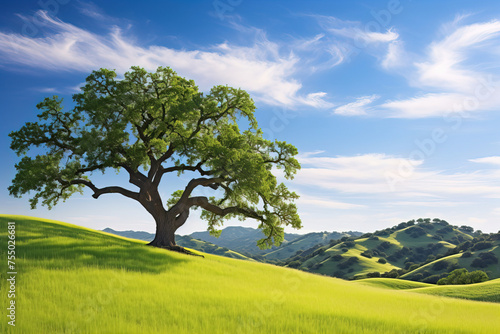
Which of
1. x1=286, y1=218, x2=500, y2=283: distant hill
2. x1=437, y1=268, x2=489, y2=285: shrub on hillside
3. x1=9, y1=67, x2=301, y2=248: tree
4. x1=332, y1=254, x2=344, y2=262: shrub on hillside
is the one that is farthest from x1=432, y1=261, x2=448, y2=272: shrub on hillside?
x1=9, y1=67, x2=301, y2=248: tree

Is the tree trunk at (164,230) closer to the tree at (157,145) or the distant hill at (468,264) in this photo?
the tree at (157,145)

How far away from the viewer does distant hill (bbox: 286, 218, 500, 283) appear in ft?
313

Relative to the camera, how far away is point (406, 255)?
460ft

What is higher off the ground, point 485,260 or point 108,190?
point 108,190

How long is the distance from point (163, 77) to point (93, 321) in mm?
24693

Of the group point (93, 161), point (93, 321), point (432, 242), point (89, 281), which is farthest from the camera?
point (432, 242)

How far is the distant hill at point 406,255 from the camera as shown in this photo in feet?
313

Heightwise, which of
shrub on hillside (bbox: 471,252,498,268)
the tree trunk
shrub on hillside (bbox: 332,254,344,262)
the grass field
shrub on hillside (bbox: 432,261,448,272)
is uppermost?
the tree trunk

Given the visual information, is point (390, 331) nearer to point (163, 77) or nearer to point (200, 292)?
point (200, 292)

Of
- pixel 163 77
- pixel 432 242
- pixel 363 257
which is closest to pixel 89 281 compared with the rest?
pixel 163 77

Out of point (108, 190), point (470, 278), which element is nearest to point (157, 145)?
point (108, 190)

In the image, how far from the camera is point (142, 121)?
30.5 metres

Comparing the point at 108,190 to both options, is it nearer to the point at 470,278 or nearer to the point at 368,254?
the point at 470,278

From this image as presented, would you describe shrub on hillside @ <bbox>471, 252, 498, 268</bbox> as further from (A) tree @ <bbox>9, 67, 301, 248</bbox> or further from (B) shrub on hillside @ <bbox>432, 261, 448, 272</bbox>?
(A) tree @ <bbox>9, 67, 301, 248</bbox>
